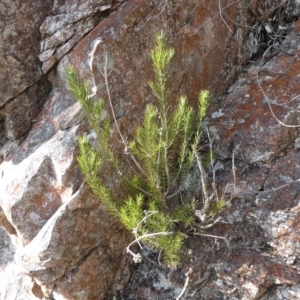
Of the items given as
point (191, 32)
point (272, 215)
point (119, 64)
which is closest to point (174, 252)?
point (272, 215)

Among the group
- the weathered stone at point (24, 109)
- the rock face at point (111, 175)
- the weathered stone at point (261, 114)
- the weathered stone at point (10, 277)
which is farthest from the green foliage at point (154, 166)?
the weathered stone at point (10, 277)

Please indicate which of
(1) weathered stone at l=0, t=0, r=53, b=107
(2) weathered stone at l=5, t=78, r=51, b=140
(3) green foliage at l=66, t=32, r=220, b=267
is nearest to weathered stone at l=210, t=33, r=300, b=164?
(3) green foliage at l=66, t=32, r=220, b=267

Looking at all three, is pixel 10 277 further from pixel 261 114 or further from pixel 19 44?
pixel 261 114

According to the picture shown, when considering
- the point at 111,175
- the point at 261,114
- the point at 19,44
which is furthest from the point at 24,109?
the point at 261,114

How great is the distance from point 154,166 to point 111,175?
348mm

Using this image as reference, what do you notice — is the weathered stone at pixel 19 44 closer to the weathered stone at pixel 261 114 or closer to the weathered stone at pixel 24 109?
the weathered stone at pixel 24 109

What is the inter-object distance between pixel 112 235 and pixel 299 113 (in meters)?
1.35

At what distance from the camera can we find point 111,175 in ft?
7.38

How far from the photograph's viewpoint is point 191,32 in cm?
250

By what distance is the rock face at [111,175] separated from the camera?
2170 millimetres

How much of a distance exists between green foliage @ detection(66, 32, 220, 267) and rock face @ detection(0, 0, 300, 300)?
0.76 ft

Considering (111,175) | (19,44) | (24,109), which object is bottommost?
(111,175)

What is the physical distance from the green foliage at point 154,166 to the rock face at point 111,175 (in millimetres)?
231

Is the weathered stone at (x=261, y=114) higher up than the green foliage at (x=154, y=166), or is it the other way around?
the green foliage at (x=154, y=166)
